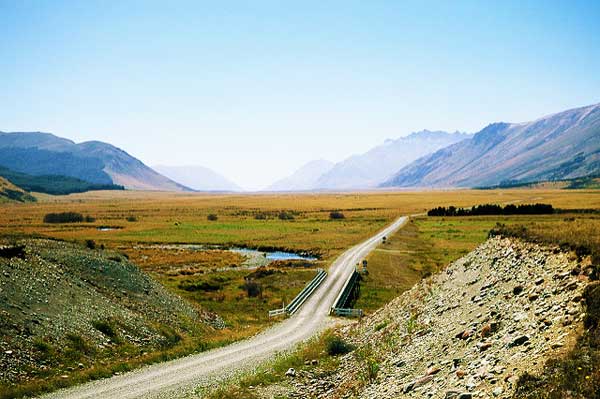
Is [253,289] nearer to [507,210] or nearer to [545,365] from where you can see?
[545,365]

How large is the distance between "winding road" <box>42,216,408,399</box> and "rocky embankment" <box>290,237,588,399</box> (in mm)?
5744

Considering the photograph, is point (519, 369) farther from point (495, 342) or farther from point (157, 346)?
point (157, 346)

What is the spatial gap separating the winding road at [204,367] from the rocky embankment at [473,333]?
5744 millimetres

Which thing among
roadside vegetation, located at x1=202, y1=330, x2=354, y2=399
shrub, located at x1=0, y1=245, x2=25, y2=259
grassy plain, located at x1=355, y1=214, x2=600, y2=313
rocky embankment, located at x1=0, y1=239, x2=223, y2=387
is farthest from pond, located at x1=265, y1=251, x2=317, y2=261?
roadside vegetation, located at x1=202, y1=330, x2=354, y2=399

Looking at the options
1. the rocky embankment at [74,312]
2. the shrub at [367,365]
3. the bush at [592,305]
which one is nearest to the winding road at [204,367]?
the rocky embankment at [74,312]

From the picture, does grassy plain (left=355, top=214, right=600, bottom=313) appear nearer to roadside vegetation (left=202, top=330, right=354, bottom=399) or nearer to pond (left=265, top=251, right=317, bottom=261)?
roadside vegetation (left=202, top=330, right=354, bottom=399)

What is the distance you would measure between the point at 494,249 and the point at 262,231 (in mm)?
102028

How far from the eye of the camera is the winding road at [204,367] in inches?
930

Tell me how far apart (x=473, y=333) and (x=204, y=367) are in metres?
16.9

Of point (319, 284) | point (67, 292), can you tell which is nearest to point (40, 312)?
point (67, 292)

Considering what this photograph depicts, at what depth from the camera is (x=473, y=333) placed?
1888cm

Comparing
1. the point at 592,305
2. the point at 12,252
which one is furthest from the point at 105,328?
the point at 592,305

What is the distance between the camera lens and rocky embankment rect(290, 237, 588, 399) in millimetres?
14586

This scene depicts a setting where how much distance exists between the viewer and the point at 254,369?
1085 inches
